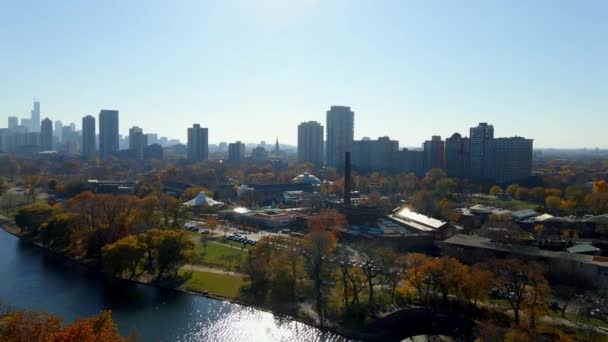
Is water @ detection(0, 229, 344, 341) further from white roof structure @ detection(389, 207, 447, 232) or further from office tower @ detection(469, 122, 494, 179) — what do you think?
office tower @ detection(469, 122, 494, 179)

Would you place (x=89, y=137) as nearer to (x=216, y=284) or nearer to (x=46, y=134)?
(x=46, y=134)

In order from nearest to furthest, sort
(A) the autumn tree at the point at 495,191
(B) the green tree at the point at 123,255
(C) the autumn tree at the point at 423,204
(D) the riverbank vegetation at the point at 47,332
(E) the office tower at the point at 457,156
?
(D) the riverbank vegetation at the point at 47,332, (B) the green tree at the point at 123,255, (C) the autumn tree at the point at 423,204, (A) the autumn tree at the point at 495,191, (E) the office tower at the point at 457,156

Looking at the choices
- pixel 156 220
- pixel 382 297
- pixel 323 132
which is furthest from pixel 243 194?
pixel 323 132

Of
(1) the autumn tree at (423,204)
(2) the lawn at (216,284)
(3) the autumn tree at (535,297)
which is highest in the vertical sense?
(1) the autumn tree at (423,204)

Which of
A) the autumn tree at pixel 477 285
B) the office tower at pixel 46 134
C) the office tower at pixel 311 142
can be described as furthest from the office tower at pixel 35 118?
the autumn tree at pixel 477 285

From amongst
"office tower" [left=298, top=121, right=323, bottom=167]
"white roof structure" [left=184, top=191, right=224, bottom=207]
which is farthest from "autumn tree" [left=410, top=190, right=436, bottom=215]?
"office tower" [left=298, top=121, right=323, bottom=167]

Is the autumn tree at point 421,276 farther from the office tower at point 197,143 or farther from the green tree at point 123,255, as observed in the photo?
the office tower at point 197,143
